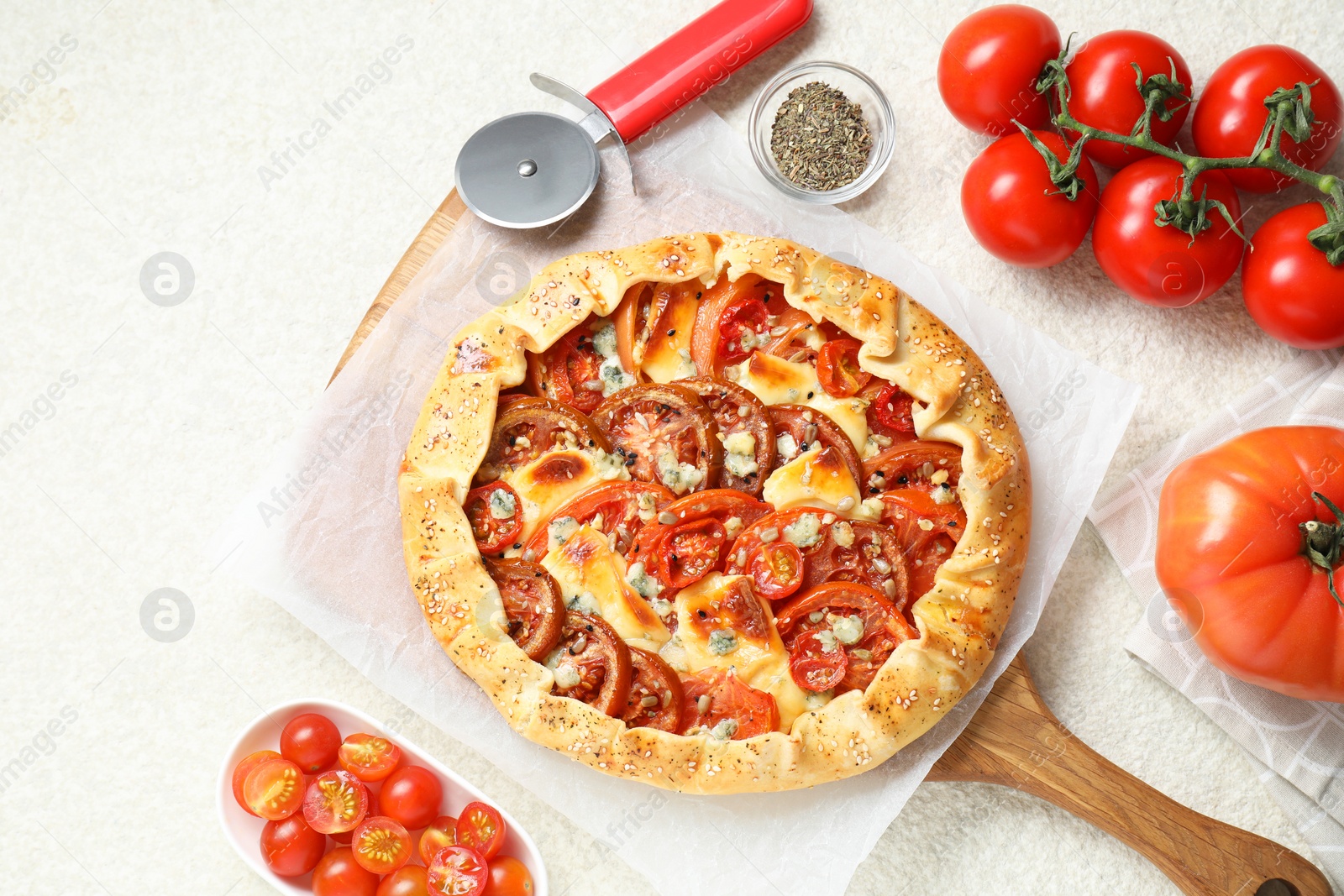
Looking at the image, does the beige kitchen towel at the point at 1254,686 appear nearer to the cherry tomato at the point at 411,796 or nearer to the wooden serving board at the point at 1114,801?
the wooden serving board at the point at 1114,801

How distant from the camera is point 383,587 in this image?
3828 millimetres

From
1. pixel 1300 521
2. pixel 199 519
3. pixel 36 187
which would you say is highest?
pixel 36 187

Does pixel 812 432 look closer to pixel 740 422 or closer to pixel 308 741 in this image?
pixel 740 422

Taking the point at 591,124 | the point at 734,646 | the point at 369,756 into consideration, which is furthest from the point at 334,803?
the point at 591,124

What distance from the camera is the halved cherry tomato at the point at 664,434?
3.51 metres

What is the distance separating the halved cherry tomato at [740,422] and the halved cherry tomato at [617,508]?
0.85ft

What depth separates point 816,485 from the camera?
3.42 m

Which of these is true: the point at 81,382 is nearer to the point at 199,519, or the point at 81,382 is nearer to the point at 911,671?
the point at 199,519

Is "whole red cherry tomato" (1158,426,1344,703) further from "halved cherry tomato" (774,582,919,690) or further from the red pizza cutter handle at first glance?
the red pizza cutter handle

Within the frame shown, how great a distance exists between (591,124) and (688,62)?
1.49ft

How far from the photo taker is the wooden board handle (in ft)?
11.8

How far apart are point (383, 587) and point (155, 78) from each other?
96.5 inches

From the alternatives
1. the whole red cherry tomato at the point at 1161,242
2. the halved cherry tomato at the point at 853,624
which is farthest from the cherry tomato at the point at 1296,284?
the halved cherry tomato at the point at 853,624

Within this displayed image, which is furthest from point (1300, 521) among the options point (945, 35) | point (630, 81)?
point (630, 81)
